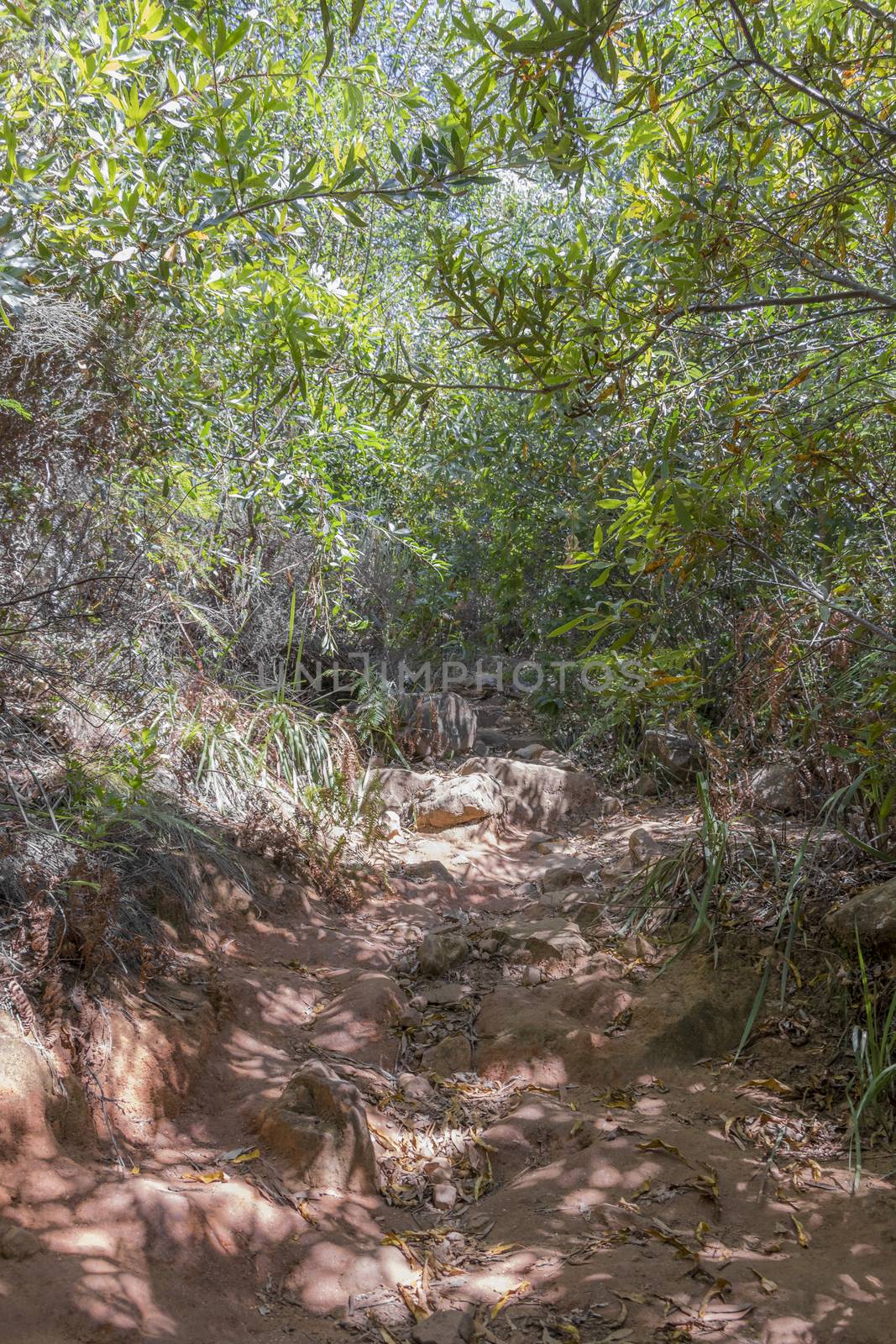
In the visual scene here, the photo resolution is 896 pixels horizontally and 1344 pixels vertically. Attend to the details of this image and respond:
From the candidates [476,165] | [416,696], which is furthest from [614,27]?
[416,696]

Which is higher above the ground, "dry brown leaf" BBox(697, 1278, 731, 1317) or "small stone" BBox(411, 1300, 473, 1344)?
"dry brown leaf" BBox(697, 1278, 731, 1317)

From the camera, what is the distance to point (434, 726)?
26.4ft

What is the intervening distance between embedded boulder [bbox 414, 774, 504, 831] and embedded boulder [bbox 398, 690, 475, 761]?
101 centimetres

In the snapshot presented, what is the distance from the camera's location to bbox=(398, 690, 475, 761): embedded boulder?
7.91 m

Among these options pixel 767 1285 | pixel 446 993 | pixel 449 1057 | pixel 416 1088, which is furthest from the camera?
pixel 446 993

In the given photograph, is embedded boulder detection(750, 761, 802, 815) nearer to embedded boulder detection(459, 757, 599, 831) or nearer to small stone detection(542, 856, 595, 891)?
small stone detection(542, 856, 595, 891)

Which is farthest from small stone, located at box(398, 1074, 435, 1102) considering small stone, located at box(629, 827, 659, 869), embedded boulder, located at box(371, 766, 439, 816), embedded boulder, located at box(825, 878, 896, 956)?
embedded boulder, located at box(371, 766, 439, 816)

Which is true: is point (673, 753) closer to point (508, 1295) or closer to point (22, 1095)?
point (508, 1295)

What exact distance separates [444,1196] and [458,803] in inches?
146

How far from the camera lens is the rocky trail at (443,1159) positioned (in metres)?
2.33

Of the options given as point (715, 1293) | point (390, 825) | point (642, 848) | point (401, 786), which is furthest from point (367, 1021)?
point (401, 786)

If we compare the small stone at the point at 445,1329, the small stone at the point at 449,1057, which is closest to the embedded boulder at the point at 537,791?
the small stone at the point at 449,1057

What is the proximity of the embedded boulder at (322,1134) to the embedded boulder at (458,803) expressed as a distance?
135 inches

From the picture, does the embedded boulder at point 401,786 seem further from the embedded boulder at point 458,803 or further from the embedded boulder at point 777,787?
the embedded boulder at point 777,787
